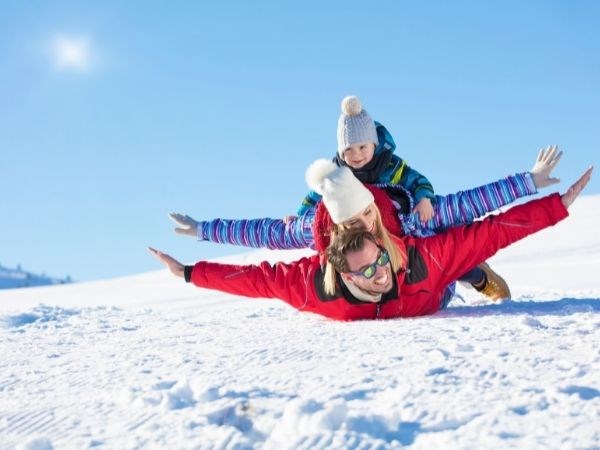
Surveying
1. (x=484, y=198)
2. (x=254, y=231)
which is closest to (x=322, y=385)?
(x=484, y=198)

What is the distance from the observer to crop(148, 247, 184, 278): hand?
4418 millimetres

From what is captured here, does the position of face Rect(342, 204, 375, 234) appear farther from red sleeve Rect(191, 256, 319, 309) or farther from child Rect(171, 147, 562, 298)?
red sleeve Rect(191, 256, 319, 309)

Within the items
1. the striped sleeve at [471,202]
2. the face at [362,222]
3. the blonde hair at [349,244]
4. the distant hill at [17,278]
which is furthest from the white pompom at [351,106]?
the distant hill at [17,278]

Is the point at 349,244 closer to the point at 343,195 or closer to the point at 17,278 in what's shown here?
the point at 343,195

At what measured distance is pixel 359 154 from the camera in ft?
16.0

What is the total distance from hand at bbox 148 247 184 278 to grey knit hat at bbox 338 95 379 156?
4.83 ft

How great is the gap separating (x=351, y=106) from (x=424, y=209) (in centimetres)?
131

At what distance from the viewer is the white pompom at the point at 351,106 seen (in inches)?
199

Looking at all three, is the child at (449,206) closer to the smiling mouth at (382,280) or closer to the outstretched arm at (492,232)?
the outstretched arm at (492,232)

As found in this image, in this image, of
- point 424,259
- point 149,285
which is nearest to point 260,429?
point 424,259

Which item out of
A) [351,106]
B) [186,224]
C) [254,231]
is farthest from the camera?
[351,106]

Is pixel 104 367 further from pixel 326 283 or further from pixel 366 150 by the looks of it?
pixel 366 150

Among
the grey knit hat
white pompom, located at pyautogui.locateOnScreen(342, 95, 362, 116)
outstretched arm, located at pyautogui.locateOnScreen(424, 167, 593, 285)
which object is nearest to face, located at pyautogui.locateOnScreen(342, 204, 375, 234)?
outstretched arm, located at pyautogui.locateOnScreen(424, 167, 593, 285)

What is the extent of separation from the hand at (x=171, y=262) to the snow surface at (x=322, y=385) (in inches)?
19.1
